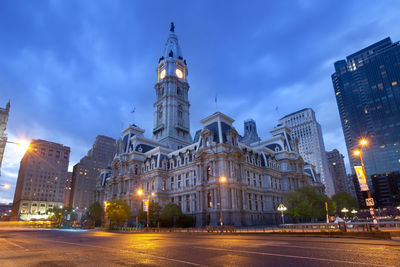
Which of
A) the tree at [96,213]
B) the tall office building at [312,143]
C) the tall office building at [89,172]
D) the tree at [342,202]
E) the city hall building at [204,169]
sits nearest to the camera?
the city hall building at [204,169]

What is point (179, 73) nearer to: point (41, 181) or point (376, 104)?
point (41, 181)

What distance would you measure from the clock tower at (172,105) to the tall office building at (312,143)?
335 feet

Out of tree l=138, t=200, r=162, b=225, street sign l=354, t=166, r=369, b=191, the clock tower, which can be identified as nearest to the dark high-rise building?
the clock tower

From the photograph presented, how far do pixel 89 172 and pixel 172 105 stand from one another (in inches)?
4480

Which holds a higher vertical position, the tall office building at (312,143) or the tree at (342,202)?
the tall office building at (312,143)

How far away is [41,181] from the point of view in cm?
15688

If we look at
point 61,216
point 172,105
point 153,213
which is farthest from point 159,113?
point 61,216

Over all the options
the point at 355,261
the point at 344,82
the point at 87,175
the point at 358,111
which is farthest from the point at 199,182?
the point at 344,82

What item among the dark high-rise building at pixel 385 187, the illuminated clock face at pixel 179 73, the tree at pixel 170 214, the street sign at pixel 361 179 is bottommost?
the tree at pixel 170 214

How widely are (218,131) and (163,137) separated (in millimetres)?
34412

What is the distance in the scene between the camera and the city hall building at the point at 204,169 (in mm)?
57841

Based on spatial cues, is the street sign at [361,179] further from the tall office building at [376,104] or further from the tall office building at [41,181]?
the tall office building at [41,181]

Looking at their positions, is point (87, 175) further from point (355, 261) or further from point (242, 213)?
point (355, 261)

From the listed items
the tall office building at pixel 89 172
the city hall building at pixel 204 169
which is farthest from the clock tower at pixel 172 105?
the tall office building at pixel 89 172
